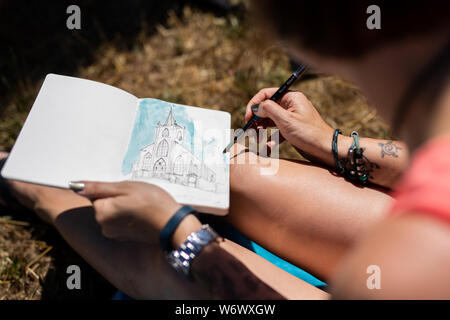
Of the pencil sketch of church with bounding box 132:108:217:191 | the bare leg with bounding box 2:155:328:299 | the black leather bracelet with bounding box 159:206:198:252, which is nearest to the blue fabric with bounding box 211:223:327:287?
the bare leg with bounding box 2:155:328:299

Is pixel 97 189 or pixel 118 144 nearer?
pixel 97 189

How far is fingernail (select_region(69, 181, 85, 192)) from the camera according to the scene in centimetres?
83

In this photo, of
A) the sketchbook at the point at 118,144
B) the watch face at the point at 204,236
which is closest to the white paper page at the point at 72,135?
the sketchbook at the point at 118,144

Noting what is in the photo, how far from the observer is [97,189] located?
83cm

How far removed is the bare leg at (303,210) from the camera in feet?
3.04

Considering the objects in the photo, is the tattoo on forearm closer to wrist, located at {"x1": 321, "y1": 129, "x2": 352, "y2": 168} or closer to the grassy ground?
wrist, located at {"x1": 321, "y1": 129, "x2": 352, "y2": 168}

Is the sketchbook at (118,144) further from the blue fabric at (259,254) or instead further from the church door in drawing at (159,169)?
the blue fabric at (259,254)

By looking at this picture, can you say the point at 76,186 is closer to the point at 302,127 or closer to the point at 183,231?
the point at 183,231

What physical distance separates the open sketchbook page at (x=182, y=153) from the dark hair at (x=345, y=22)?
47 cm

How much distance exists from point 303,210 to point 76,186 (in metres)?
0.56

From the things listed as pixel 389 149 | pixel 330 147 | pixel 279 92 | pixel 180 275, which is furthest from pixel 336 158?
pixel 180 275

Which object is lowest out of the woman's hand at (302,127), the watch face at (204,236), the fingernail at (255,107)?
the watch face at (204,236)
